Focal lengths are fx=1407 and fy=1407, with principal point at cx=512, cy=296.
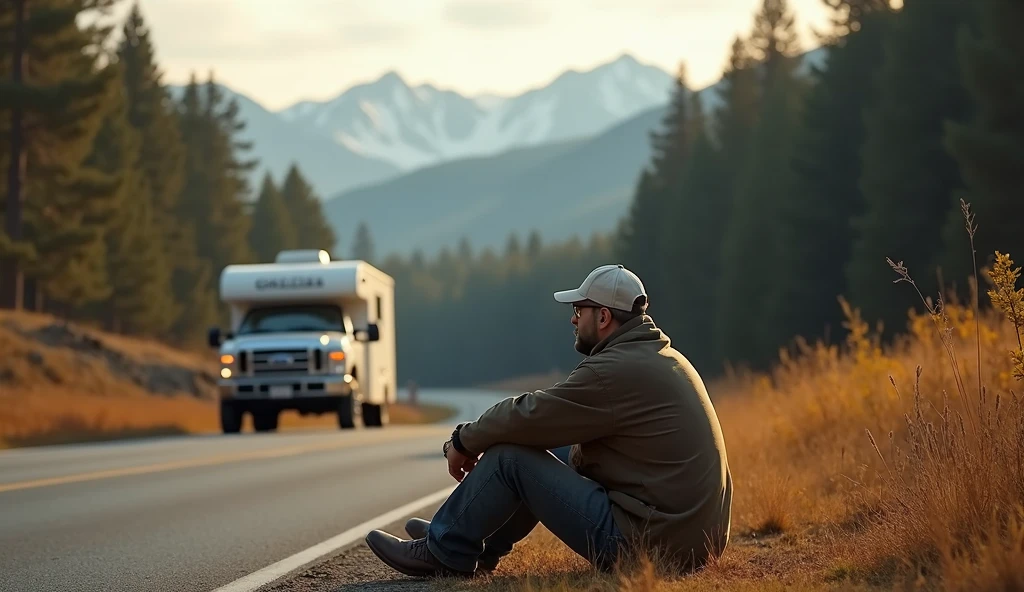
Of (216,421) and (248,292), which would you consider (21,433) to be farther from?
(216,421)

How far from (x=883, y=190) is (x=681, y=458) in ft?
112

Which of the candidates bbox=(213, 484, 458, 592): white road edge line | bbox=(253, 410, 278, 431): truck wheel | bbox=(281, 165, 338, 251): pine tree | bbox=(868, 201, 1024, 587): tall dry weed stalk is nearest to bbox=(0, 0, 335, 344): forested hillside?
bbox=(281, 165, 338, 251): pine tree

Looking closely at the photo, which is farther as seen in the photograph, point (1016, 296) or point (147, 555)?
point (147, 555)

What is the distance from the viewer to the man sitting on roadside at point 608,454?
5988mm

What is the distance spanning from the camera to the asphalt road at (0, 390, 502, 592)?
7422mm

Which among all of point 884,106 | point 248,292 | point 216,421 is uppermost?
point 884,106

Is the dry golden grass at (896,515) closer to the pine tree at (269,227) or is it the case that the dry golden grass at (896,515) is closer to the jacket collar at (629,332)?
the jacket collar at (629,332)

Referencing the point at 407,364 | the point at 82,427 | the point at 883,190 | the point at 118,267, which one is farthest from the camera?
the point at 407,364

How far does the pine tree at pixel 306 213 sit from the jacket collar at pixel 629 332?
9302cm

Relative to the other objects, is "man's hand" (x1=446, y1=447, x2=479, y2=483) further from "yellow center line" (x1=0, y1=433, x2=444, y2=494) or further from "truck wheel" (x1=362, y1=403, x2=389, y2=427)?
"truck wheel" (x1=362, y1=403, x2=389, y2=427)

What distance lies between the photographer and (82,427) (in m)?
25.5

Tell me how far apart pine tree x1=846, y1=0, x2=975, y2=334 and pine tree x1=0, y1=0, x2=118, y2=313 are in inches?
860

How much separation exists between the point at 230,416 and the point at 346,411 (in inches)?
78.3

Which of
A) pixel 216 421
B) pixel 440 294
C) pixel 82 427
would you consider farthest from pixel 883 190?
pixel 440 294
